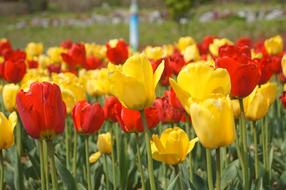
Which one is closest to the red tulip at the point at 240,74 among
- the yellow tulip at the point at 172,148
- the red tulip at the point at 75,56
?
the yellow tulip at the point at 172,148

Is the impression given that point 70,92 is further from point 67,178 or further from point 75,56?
point 75,56

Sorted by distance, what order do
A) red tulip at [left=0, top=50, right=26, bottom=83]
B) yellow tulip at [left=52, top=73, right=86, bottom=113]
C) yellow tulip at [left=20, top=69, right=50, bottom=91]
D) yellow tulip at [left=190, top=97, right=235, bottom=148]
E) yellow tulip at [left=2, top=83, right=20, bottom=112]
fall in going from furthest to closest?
red tulip at [left=0, top=50, right=26, bottom=83]
yellow tulip at [left=2, top=83, right=20, bottom=112]
yellow tulip at [left=52, top=73, right=86, bottom=113]
yellow tulip at [left=20, top=69, right=50, bottom=91]
yellow tulip at [left=190, top=97, right=235, bottom=148]

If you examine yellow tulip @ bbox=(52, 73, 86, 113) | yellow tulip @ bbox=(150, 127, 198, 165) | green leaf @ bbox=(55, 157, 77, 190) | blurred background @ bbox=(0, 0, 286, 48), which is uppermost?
blurred background @ bbox=(0, 0, 286, 48)

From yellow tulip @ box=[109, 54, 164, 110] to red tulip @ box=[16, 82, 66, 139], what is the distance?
6.5 inches

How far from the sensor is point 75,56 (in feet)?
13.1

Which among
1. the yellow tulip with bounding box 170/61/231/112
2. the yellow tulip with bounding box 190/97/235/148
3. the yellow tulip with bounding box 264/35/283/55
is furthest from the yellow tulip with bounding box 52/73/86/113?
the yellow tulip with bounding box 264/35/283/55

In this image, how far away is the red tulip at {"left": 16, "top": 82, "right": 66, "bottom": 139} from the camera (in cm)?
165

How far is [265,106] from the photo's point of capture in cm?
211

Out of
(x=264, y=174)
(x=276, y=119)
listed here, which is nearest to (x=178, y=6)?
(x=276, y=119)

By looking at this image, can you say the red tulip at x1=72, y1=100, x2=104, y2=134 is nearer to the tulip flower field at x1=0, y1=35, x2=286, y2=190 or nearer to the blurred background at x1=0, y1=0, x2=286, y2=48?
the tulip flower field at x1=0, y1=35, x2=286, y2=190

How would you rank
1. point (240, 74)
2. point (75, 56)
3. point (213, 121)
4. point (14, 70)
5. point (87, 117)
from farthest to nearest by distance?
point (75, 56)
point (14, 70)
point (87, 117)
point (240, 74)
point (213, 121)

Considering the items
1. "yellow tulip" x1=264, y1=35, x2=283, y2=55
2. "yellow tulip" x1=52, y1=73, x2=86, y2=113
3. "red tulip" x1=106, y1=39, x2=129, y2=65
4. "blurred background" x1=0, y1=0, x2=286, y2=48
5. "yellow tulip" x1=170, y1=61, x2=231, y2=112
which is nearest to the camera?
"yellow tulip" x1=170, y1=61, x2=231, y2=112

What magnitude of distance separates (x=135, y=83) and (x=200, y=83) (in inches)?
6.7

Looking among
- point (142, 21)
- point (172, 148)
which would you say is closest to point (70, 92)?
point (172, 148)
